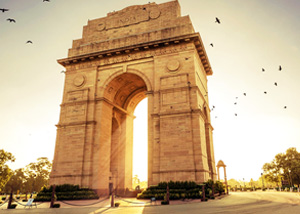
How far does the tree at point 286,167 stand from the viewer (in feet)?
183

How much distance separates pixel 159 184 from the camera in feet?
63.9

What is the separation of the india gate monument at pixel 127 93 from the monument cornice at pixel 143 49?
0.34 feet

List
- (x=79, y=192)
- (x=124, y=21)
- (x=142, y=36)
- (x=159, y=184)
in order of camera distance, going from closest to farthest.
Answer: (x=159, y=184) < (x=79, y=192) < (x=142, y=36) < (x=124, y=21)

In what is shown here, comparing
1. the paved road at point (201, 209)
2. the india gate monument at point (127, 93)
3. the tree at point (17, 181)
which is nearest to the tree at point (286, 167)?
the india gate monument at point (127, 93)

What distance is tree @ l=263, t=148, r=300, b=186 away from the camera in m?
55.8

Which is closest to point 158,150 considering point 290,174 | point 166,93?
point 166,93

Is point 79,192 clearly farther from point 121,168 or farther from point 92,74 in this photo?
point 92,74

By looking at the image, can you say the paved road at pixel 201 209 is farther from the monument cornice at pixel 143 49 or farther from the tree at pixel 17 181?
the tree at pixel 17 181

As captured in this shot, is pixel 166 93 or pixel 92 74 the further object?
pixel 92 74

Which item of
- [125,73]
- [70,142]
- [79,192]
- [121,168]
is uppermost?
[125,73]

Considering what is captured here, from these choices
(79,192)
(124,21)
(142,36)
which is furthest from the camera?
(124,21)

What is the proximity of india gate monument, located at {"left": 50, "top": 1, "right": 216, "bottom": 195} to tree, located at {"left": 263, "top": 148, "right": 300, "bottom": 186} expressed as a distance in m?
39.6

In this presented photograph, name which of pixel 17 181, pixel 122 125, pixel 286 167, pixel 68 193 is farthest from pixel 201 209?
pixel 17 181

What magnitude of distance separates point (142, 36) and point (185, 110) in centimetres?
987
